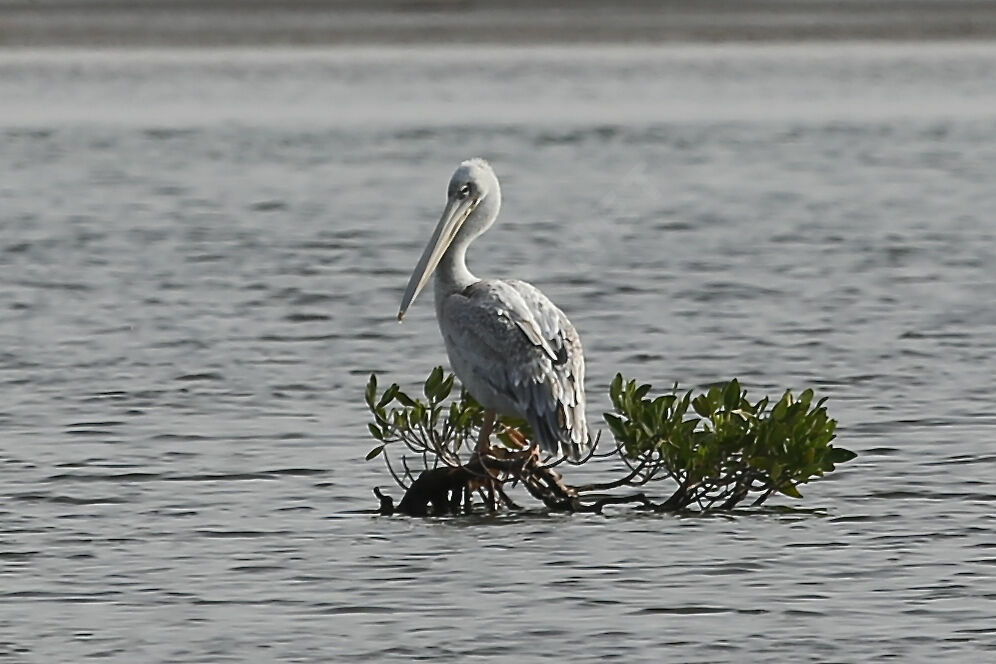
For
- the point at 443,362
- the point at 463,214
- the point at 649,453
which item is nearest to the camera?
the point at 649,453

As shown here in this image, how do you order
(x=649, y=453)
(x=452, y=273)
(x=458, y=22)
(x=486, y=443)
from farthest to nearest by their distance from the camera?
1. (x=458, y=22)
2. (x=452, y=273)
3. (x=649, y=453)
4. (x=486, y=443)

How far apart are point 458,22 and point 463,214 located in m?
34.7

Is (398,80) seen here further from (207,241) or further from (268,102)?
(207,241)

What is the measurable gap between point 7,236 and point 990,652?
13.3 meters

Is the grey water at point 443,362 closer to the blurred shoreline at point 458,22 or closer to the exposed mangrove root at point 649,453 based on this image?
the exposed mangrove root at point 649,453

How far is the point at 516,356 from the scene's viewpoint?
29.0 ft

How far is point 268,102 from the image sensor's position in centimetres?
3309

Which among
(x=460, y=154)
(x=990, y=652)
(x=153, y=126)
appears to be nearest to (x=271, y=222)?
(x=460, y=154)

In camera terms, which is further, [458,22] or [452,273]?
[458,22]

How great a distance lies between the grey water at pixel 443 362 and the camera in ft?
24.7

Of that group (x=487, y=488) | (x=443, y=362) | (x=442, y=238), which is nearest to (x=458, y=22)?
(x=443, y=362)

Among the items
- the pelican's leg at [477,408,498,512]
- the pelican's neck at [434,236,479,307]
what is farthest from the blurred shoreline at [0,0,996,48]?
the pelican's leg at [477,408,498,512]

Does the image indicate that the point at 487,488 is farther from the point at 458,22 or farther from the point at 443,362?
the point at 458,22

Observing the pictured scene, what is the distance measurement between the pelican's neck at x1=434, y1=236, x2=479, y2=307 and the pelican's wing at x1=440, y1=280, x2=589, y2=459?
4.6 inches
